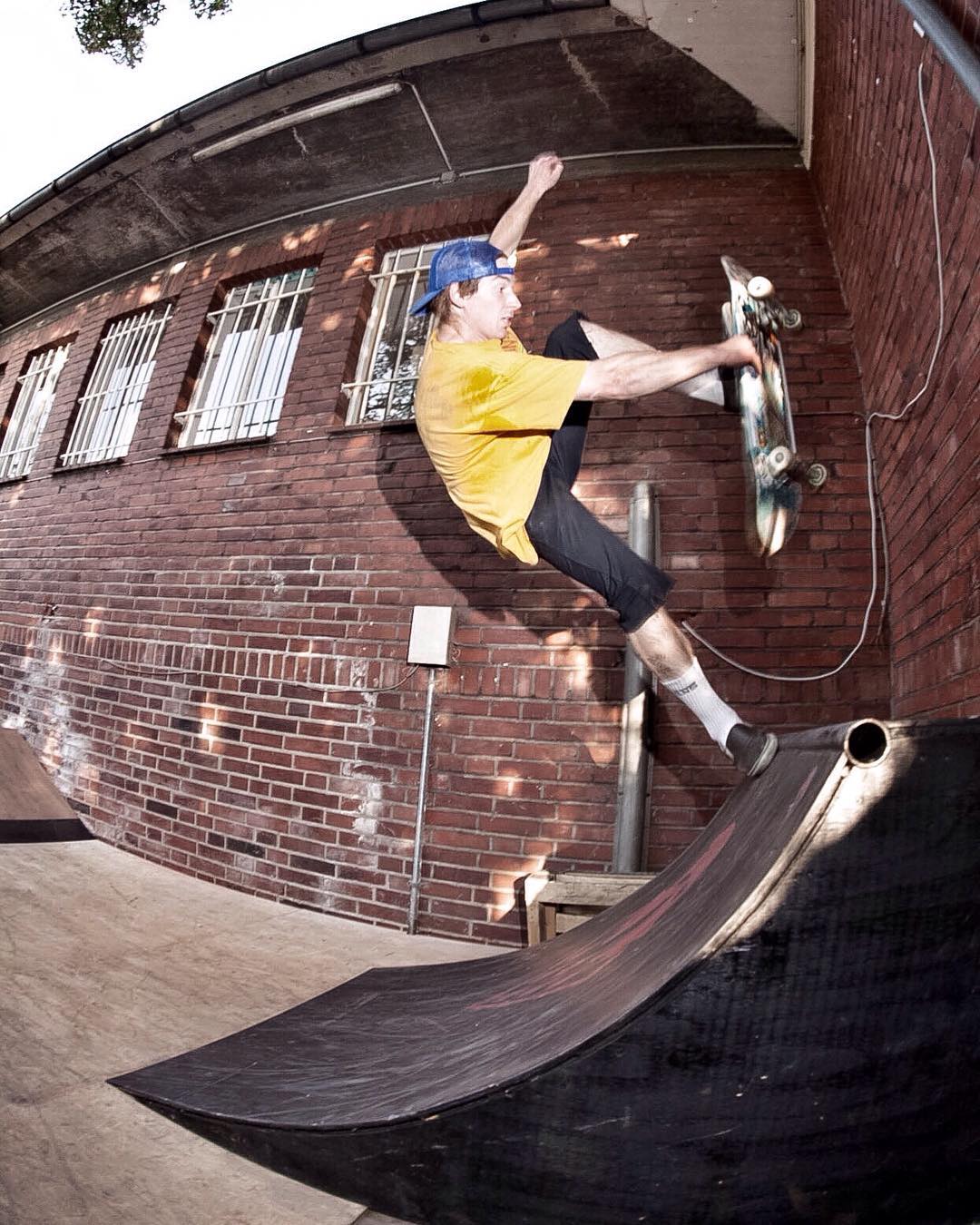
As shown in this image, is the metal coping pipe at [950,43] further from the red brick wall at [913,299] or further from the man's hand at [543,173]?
the man's hand at [543,173]

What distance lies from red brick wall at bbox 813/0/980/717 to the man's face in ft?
4.41

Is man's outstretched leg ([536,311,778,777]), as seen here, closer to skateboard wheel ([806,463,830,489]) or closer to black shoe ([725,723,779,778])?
black shoe ([725,723,779,778])

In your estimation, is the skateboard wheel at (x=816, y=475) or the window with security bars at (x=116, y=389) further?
the window with security bars at (x=116, y=389)

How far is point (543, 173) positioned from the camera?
264cm

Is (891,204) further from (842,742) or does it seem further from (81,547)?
(81,547)

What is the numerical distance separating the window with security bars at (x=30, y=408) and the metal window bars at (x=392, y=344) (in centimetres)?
400

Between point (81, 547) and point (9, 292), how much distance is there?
374cm

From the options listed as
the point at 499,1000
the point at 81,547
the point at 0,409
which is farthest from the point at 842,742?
the point at 0,409

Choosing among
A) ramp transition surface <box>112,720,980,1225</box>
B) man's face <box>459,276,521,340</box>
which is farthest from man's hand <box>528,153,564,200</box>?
ramp transition surface <box>112,720,980,1225</box>

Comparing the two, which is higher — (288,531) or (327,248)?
(327,248)

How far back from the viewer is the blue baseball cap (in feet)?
7.55

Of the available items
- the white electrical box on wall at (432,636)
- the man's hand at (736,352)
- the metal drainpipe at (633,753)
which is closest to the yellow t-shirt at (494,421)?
the man's hand at (736,352)

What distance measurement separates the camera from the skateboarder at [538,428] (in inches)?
78.7

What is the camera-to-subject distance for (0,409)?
7.05 meters
